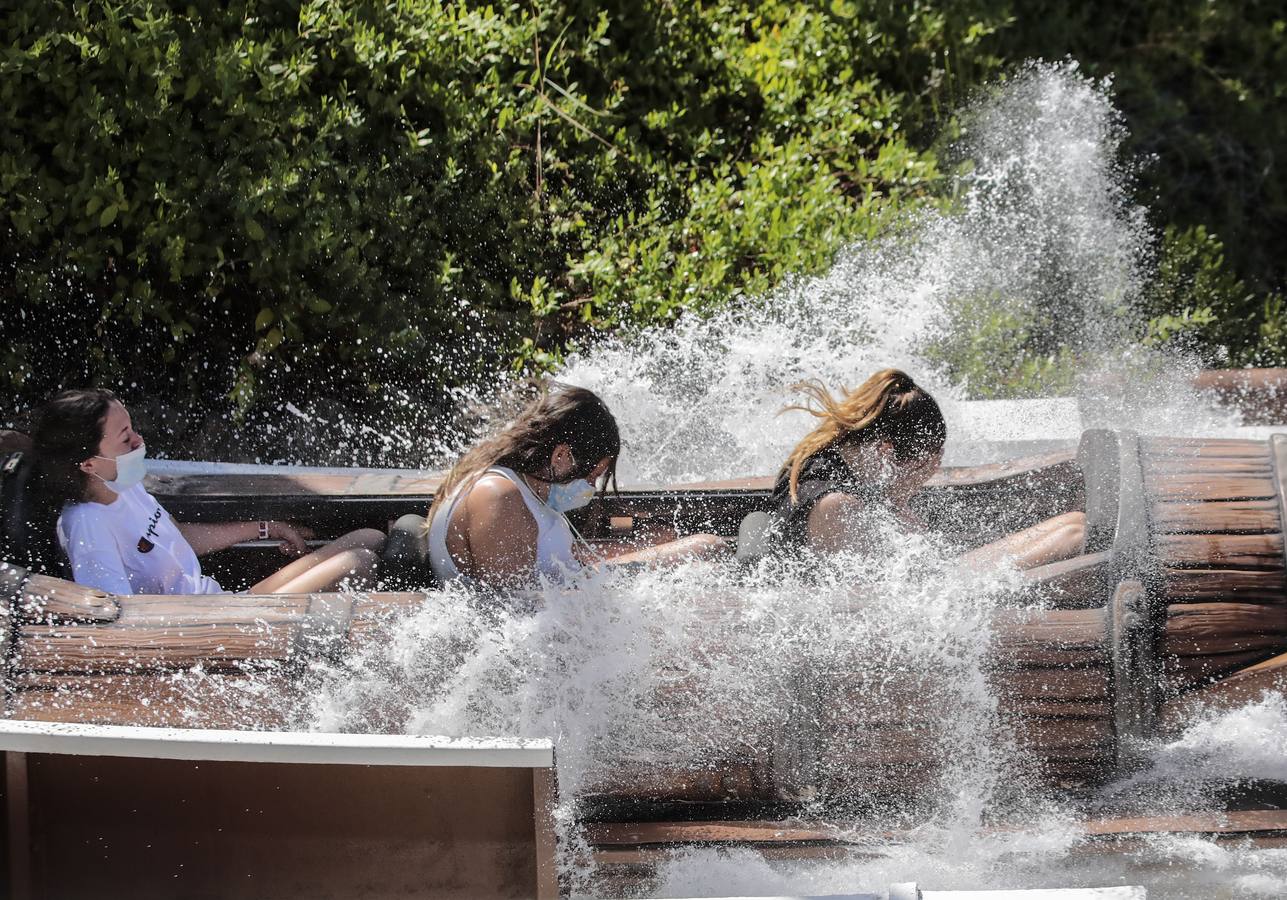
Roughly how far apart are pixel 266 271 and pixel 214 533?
1.43 m

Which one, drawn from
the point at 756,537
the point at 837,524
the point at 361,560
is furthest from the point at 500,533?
the point at 837,524

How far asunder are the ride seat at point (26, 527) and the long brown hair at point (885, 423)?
1503 mm

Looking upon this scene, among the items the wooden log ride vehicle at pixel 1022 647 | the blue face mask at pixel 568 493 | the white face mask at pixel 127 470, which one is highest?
the white face mask at pixel 127 470

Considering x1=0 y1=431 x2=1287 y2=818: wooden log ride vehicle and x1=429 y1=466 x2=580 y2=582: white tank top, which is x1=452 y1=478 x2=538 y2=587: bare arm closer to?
x1=429 y1=466 x2=580 y2=582: white tank top

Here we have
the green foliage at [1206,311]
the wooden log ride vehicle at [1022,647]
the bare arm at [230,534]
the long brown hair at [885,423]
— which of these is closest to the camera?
the wooden log ride vehicle at [1022,647]

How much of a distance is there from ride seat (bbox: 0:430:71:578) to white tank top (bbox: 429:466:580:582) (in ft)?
2.38

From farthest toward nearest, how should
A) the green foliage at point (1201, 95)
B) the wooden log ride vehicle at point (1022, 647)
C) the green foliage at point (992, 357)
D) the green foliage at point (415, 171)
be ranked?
the green foliage at point (1201, 95) < the green foliage at point (992, 357) < the green foliage at point (415, 171) < the wooden log ride vehicle at point (1022, 647)

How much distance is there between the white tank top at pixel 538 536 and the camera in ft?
8.75

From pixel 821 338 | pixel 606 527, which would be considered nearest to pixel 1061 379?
pixel 821 338

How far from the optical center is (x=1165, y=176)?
20.1 ft

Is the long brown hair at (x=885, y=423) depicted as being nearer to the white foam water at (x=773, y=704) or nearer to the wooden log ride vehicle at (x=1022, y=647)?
the white foam water at (x=773, y=704)

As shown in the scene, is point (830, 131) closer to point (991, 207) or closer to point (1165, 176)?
point (991, 207)

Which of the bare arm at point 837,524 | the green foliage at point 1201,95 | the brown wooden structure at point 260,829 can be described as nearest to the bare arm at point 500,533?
the brown wooden structure at point 260,829

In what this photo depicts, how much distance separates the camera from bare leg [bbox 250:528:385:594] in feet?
8.95
